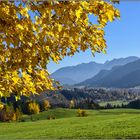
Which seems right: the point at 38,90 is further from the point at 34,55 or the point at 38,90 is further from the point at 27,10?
the point at 27,10

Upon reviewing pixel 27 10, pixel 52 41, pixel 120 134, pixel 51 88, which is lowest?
pixel 120 134

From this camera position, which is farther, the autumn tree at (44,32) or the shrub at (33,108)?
the shrub at (33,108)

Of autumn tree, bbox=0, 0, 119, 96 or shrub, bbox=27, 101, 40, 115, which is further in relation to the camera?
shrub, bbox=27, 101, 40, 115

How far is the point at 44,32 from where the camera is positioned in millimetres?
9555

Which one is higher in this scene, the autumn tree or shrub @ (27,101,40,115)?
shrub @ (27,101,40,115)

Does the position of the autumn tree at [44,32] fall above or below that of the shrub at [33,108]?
below

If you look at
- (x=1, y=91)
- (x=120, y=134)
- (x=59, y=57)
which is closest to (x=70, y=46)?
(x=59, y=57)

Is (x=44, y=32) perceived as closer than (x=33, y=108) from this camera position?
Yes

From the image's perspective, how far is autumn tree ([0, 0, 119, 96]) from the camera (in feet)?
29.7

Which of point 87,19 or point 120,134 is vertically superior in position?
point 87,19

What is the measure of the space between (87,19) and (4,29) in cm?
195

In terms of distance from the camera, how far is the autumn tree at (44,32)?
9039 millimetres

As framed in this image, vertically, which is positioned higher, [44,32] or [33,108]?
[33,108]

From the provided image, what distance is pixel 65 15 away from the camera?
29.5ft
